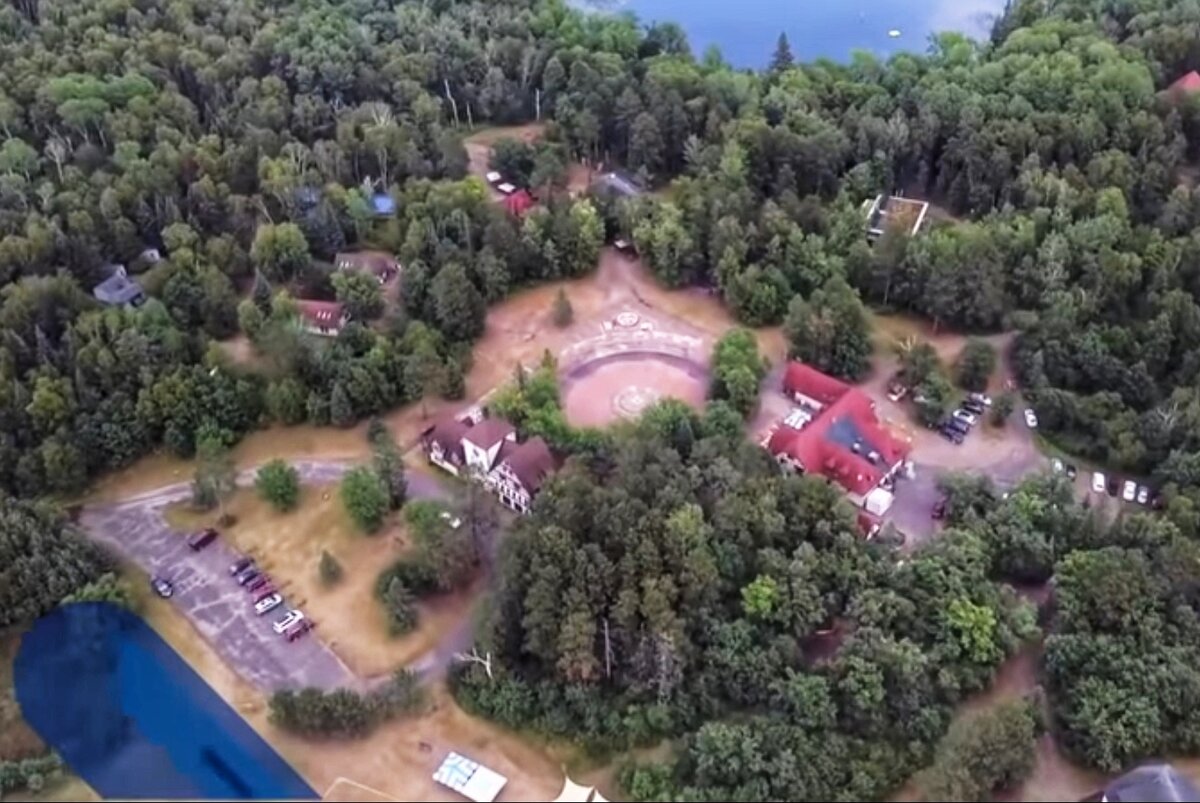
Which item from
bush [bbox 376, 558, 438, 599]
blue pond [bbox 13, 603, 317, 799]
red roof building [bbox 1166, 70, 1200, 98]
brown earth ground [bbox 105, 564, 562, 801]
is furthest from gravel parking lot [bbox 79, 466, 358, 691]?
red roof building [bbox 1166, 70, 1200, 98]

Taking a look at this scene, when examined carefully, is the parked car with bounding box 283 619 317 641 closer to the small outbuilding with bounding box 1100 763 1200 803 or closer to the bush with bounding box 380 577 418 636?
the bush with bounding box 380 577 418 636

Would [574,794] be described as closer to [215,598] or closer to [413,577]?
[413,577]

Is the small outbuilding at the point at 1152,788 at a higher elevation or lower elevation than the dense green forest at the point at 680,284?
lower

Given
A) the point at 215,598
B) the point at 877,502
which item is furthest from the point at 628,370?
the point at 215,598

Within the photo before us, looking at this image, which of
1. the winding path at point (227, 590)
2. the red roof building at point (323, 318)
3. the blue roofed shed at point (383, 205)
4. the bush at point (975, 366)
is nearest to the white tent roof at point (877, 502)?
the bush at point (975, 366)

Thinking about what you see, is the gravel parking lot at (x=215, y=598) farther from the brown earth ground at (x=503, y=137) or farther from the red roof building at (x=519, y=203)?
the brown earth ground at (x=503, y=137)

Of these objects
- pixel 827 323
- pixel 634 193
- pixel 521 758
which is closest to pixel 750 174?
pixel 634 193
